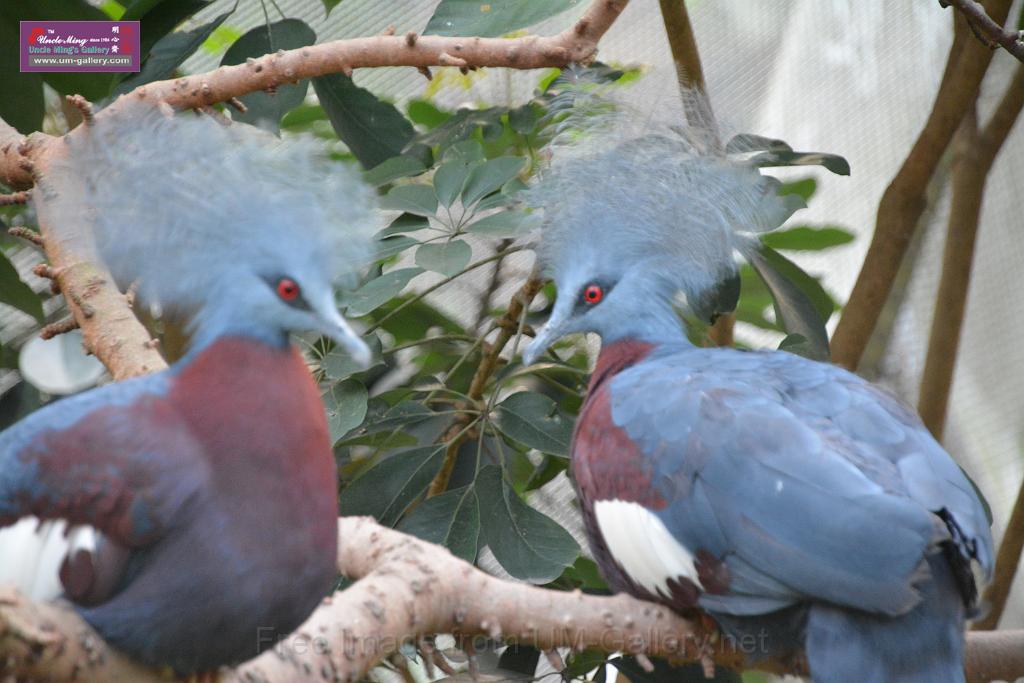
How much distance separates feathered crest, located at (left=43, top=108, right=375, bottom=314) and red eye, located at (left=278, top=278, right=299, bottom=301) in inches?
0.5

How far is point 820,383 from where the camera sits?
1.33 metres

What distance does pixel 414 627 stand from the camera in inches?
44.3

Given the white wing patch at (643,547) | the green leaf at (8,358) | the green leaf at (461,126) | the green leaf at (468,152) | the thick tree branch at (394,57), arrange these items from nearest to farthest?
the white wing patch at (643,547)
the thick tree branch at (394,57)
the green leaf at (468,152)
the green leaf at (461,126)
the green leaf at (8,358)

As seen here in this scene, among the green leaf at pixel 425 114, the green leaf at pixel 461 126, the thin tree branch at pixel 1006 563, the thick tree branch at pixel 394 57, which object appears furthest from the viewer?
the thin tree branch at pixel 1006 563

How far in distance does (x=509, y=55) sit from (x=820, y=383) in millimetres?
580

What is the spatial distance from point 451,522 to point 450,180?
1.67 ft

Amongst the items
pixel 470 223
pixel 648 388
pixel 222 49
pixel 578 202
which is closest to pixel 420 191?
pixel 470 223

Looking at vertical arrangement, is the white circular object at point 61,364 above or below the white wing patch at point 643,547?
below

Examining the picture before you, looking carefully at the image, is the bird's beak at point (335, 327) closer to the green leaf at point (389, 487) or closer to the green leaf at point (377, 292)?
the green leaf at point (377, 292)

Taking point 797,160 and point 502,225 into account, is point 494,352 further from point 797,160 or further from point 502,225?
point 797,160

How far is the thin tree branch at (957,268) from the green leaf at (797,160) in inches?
28.4

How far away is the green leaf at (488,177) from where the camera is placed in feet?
5.17

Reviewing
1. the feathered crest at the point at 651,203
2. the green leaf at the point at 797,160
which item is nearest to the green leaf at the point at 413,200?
the feathered crest at the point at 651,203

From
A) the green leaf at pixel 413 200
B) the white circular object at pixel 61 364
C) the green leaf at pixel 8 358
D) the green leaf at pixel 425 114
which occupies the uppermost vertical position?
the green leaf at pixel 413 200
